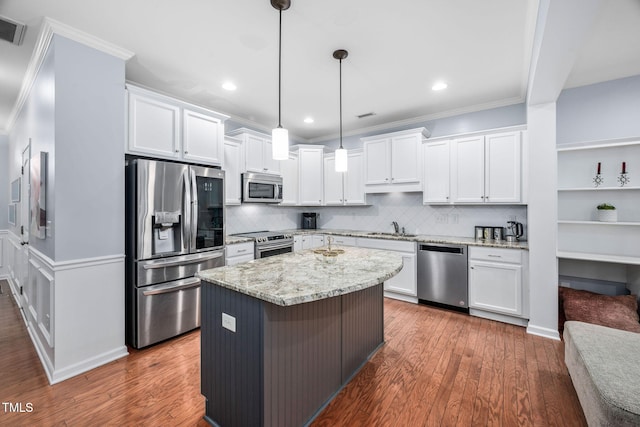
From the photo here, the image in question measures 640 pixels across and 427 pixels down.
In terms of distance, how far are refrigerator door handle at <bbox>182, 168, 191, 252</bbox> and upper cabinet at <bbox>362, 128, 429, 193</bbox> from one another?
272cm

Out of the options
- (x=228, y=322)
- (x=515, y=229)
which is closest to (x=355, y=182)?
(x=515, y=229)

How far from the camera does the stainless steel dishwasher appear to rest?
135 inches

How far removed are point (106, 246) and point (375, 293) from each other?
95.3 inches

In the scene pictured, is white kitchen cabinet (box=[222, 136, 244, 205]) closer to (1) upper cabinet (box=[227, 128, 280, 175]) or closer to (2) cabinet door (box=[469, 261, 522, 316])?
(1) upper cabinet (box=[227, 128, 280, 175])

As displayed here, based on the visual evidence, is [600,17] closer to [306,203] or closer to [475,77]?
[475,77]

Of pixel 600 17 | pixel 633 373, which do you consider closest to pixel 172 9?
pixel 600 17

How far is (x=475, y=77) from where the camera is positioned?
3021mm

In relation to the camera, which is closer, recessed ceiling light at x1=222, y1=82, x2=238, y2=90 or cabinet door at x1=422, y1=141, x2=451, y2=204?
recessed ceiling light at x1=222, y1=82, x2=238, y2=90

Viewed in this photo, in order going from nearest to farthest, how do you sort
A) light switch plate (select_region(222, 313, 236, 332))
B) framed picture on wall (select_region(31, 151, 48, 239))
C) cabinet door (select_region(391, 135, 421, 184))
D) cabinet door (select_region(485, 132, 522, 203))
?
light switch plate (select_region(222, 313, 236, 332))
framed picture on wall (select_region(31, 151, 48, 239))
cabinet door (select_region(485, 132, 522, 203))
cabinet door (select_region(391, 135, 421, 184))

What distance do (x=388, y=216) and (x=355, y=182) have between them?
2.66 ft

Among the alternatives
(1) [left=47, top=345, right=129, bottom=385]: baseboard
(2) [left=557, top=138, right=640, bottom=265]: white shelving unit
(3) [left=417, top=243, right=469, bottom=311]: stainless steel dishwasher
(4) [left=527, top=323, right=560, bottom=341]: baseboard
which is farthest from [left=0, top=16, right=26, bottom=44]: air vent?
(4) [left=527, top=323, right=560, bottom=341]: baseboard

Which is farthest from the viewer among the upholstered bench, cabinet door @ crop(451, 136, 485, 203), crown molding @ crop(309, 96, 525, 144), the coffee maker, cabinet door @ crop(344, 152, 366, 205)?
the coffee maker

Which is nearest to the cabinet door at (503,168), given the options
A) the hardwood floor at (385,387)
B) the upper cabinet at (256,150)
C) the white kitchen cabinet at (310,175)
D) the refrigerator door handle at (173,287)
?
the hardwood floor at (385,387)

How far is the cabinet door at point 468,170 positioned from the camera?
353cm
